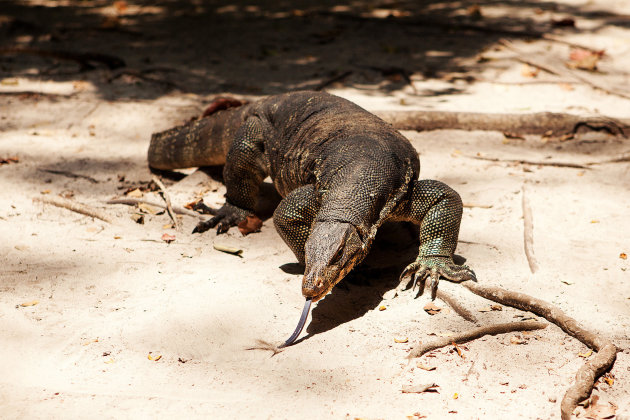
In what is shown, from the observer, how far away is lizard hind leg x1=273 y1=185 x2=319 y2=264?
437 cm

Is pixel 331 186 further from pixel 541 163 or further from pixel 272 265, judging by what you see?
pixel 541 163

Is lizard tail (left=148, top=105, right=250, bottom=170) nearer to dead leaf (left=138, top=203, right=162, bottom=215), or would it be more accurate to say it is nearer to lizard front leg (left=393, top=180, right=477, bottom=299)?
dead leaf (left=138, top=203, right=162, bottom=215)

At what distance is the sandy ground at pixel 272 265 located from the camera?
10.3ft

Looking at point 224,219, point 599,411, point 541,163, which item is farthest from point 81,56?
point 599,411

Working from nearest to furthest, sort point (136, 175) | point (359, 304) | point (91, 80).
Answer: point (359, 304) < point (136, 175) < point (91, 80)

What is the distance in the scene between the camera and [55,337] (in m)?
3.58

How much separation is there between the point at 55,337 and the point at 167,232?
66.9 inches

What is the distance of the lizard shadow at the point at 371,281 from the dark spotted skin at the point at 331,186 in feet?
0.79

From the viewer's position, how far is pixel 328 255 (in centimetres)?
365

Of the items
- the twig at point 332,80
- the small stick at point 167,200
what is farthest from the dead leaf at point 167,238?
the twig at point 332,80

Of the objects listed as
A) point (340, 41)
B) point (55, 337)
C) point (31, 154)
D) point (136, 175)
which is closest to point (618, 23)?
point (340, 41)

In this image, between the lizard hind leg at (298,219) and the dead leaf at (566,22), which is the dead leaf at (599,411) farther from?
the dead leaf at (566,22)

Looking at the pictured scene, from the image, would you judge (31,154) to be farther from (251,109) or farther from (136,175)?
(251,109)

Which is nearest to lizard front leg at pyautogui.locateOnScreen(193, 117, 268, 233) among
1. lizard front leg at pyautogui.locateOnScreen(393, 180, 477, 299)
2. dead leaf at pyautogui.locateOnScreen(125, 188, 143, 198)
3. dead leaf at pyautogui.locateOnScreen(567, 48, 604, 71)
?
dead leaf at pyautogui.locateOnScreen(125, 188, 143, 198)
